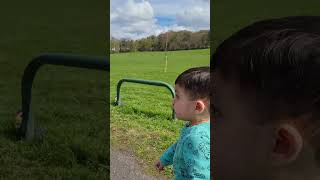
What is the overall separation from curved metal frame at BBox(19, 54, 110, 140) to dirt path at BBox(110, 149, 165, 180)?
701 millimetres

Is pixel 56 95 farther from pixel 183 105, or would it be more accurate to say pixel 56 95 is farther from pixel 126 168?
pixel 183 105

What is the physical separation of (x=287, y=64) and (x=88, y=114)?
4.62m

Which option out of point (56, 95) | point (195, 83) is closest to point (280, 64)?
point (195, 83)

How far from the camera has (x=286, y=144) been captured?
59cm

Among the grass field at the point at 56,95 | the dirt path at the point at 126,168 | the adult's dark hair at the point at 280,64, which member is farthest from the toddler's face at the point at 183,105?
the dirt path at the point at 126,168

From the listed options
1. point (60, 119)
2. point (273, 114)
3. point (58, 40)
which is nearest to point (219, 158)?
point (273, 114)

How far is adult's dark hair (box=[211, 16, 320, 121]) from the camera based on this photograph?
572 millimetres

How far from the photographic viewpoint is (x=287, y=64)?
58 centimetres

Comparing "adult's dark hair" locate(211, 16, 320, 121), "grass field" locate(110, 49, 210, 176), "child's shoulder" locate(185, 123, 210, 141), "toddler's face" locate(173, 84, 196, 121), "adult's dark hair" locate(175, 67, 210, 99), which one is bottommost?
"grass field" locate(110, 49, 210, 176)

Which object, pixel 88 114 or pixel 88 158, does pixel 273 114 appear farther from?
pixel 88 114

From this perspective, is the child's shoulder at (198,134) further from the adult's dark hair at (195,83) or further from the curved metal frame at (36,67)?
the curved metal frame at (36,67)

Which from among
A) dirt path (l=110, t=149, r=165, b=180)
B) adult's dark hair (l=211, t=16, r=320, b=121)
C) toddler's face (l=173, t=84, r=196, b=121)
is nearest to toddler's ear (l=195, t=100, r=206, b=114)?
toddler's face (l=173, t=84, r=196, b=121)

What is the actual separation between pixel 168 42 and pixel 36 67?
181 centimetres

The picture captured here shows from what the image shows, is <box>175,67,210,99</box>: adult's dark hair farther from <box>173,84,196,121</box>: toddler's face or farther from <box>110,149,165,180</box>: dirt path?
<box>110,149,165,180</box>: dirt path
